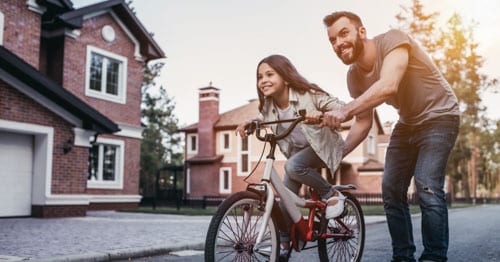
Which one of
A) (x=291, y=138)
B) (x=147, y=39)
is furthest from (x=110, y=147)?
(x=291, y=138)

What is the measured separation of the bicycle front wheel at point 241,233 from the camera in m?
3.45

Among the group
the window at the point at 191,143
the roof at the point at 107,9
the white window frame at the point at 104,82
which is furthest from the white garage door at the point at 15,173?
the window at the point at 191,143

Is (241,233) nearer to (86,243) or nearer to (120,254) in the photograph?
(120,254)

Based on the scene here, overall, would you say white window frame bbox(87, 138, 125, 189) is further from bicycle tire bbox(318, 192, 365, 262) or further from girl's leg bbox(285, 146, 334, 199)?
girl's leg bbox(285, 146, 334, 199)

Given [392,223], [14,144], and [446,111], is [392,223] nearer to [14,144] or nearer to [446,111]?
[446,111]

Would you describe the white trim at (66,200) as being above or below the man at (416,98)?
below

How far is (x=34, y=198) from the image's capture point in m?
13.3

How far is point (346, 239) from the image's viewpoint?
Answer: 4.57 metres

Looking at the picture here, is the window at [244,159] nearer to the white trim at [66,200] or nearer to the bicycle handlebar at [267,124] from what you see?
the white trim at [66,200]

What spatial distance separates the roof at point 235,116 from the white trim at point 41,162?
26086 millimetres

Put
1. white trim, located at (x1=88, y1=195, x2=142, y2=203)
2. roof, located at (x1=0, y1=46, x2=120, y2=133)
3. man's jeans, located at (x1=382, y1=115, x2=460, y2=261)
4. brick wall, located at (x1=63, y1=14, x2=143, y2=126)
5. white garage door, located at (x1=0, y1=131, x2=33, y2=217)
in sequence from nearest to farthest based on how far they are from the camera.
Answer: man's jeans, located at (x1=382, y1=115, x2=460, y2=261), roof, located at (x1=0, y1=46, x2=120, y2=133), white garage door, located at (x1=0, y1=131, x2=33, y2=217), brick wall, located at (x1=63, y1=14, x2=143, y2=126), white trim, located at (x1=88, y1=195, x2=142, y2=203)

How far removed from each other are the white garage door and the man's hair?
10981mm

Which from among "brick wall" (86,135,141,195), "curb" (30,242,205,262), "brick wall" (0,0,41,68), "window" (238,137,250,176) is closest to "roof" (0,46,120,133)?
"brick wall" (0,0,41,68)

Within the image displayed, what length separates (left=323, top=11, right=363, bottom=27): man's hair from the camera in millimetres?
3752
